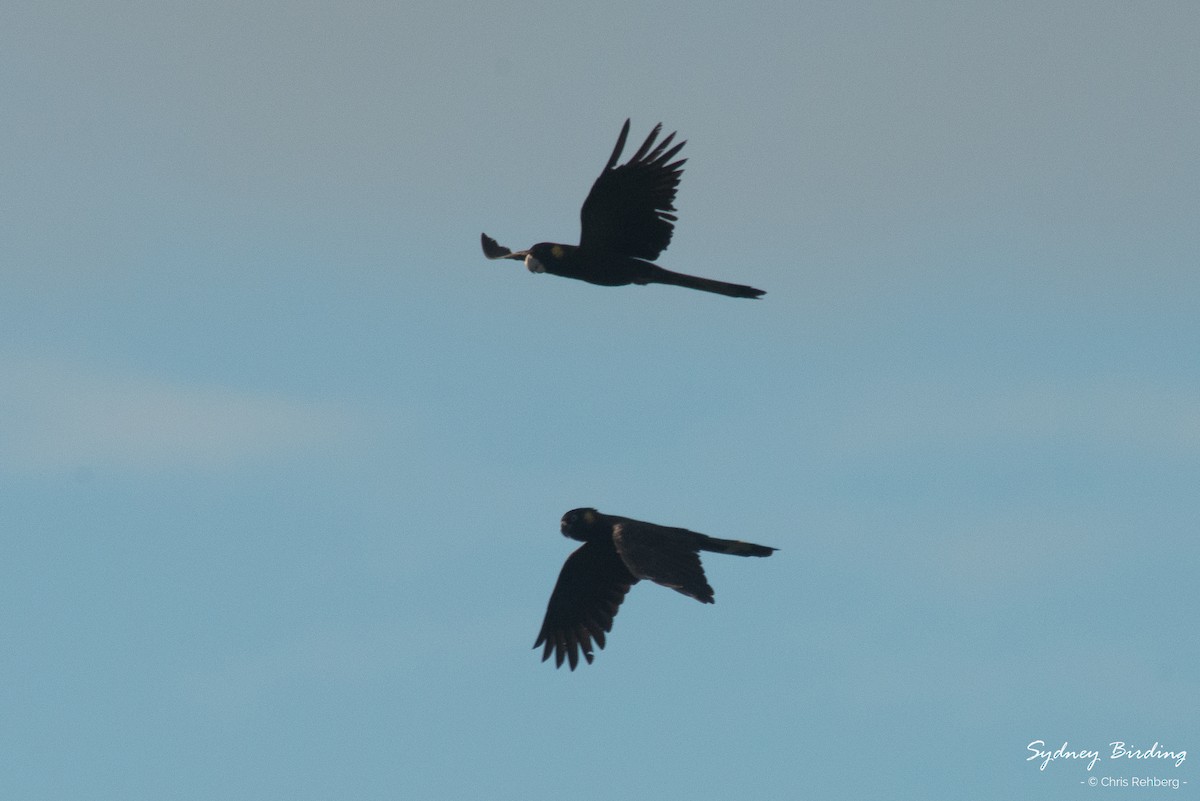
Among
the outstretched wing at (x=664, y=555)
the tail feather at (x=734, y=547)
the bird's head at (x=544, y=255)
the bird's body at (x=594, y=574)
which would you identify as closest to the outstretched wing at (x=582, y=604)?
the bird's body at (x=594, y=574)

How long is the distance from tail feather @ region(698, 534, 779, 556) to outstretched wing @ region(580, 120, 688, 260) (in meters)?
3.02

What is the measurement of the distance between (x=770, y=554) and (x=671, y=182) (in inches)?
159

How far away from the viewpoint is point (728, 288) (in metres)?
19.4

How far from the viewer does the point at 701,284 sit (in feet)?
64.6

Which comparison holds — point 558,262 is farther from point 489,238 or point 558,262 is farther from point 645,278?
point 489,238

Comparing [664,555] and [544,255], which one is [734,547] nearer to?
[664,555]

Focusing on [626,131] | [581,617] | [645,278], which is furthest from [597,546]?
[626,131]

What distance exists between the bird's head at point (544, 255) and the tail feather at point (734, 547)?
333 cm

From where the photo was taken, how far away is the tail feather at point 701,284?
19.4 meters

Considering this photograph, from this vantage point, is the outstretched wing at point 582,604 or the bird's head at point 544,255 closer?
the bird's head at point 544,255

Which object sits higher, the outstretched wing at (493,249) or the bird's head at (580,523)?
the outstretched wing at (493,249)

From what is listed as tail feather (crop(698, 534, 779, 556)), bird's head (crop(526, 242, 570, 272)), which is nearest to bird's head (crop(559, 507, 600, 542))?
tail feather (crop(698, 534, 779, 556))

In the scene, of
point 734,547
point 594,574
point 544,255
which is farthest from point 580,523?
point 544,255

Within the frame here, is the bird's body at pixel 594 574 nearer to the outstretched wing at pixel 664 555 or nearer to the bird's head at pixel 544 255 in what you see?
the outstretched wing at pixel 664 555
